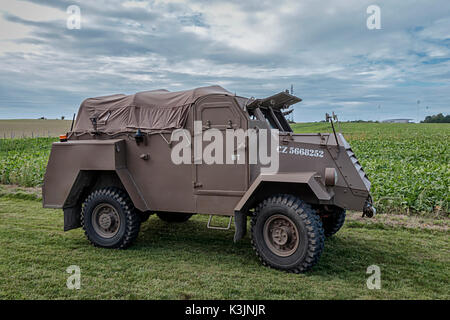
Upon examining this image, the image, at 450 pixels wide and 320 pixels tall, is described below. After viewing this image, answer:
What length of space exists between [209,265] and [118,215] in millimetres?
1948

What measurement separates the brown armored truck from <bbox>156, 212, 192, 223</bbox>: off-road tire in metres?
1.50

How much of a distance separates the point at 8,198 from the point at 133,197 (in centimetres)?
708

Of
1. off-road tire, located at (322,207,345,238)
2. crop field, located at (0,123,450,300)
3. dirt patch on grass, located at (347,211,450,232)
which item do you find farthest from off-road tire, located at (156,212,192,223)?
dirt patch on grass, located at (347,211,450,232)

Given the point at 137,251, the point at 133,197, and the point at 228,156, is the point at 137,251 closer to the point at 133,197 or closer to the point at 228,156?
the point at 133,197

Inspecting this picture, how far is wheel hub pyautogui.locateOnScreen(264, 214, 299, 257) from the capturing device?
548cm

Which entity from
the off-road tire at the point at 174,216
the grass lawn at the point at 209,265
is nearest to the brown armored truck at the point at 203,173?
the grass lawn at the point at 209,265

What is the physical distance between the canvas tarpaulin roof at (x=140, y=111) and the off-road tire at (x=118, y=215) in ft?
3.69

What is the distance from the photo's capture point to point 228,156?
5.88 meters

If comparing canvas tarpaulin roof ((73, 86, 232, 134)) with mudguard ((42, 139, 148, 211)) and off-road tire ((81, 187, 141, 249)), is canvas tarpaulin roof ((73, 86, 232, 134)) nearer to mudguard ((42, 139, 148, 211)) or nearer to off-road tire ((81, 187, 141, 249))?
mudguard ((42, 139, 148, 211))

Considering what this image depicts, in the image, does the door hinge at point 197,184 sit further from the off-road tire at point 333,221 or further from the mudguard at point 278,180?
the off-road tire at point 333,221

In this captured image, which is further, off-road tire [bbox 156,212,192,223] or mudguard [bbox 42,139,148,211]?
off-road tire [bbox 156,212,192,223]

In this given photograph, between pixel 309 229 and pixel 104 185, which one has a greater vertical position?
pixel 104 185

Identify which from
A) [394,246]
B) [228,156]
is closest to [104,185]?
[228,156]

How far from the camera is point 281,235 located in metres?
5.55
